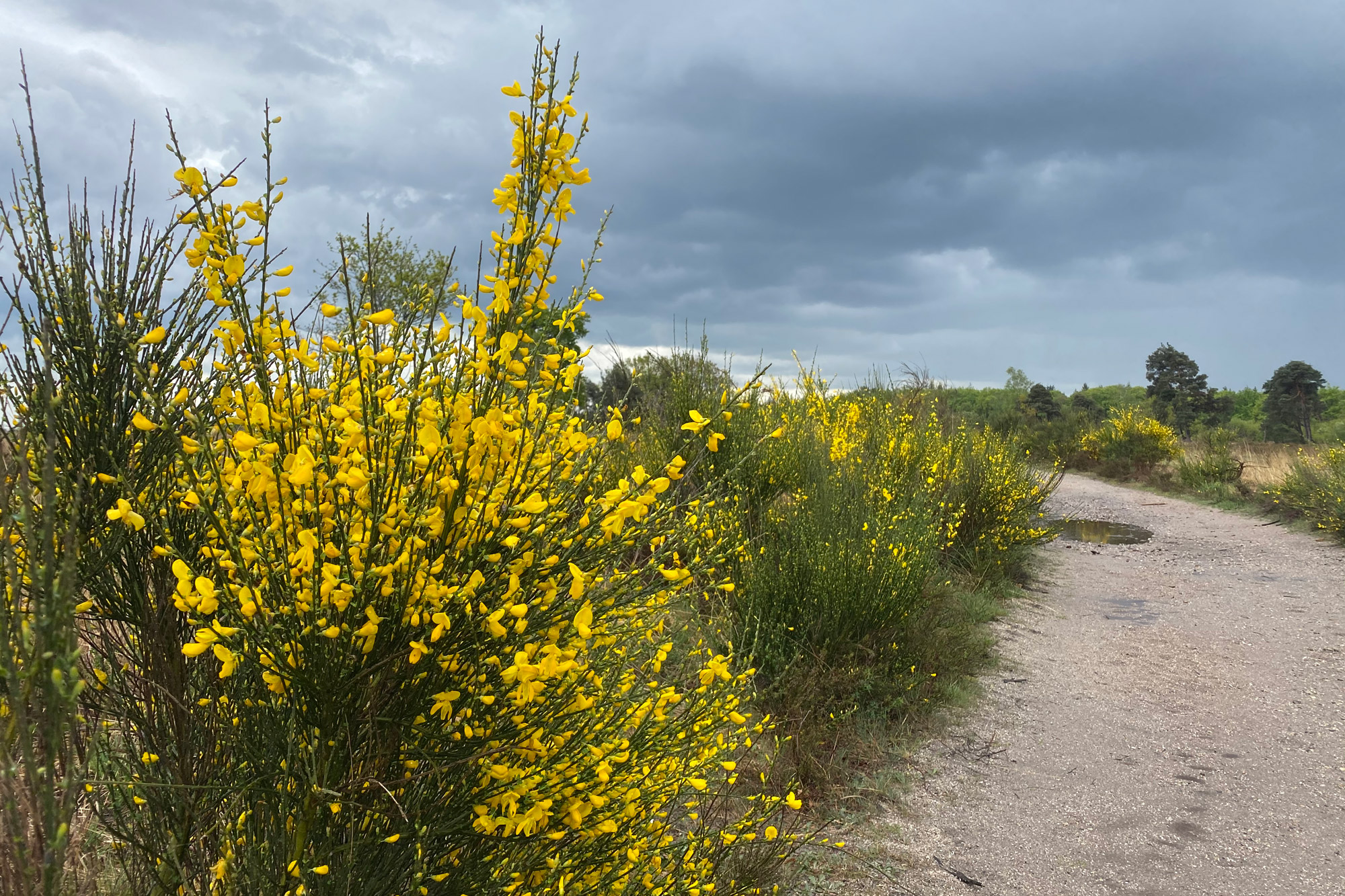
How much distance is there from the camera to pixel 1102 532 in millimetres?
12648

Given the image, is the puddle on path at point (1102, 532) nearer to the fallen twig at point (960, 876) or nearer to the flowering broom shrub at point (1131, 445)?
the flowering broom shrub at point (1131, 445)

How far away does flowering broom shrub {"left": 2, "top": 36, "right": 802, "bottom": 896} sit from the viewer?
1.44m

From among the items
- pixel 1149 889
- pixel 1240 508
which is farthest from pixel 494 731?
pixel 1240 508

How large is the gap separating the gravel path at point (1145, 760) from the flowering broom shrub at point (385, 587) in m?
1.98

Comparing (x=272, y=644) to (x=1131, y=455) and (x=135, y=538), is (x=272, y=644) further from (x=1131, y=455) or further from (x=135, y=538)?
(x=1131, y=455)

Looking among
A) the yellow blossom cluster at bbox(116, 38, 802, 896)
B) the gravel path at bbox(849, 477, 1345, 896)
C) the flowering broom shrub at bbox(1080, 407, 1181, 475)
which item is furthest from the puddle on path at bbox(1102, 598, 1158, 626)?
the flowering broom shrub at bbox(1080, 407, 1181, 475)

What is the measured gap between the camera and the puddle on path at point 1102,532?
38.7 feet

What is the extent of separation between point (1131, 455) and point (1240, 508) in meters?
7.43

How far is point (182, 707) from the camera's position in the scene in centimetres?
207

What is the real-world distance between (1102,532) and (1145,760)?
9.16 metres

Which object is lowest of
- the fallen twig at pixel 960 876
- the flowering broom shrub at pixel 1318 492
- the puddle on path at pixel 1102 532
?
the fallen twig at pixel 960 876

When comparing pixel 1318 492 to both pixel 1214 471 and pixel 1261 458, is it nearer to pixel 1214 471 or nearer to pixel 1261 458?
pixel 1214 471

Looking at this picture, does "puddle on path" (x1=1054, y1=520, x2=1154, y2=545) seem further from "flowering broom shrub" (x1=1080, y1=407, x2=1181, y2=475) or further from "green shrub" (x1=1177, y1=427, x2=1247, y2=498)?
"flowering broom shrub" (x1=1080, y1=407, x2=1181, y2=475)

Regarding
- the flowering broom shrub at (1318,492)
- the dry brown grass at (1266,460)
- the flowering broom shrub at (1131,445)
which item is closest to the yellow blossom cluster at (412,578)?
the flowering broom shrub at (1318,492)
